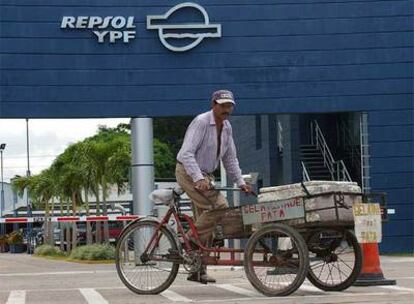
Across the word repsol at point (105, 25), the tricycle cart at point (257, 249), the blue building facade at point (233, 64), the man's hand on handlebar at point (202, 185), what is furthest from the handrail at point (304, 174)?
the man's hand on handlebar at point (202, 185)

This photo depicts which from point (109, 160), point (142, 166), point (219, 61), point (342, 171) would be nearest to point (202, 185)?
point (142, 166)

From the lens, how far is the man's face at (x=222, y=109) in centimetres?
816

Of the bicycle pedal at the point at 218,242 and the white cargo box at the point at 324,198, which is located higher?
the white cargo box at the point at 324,198

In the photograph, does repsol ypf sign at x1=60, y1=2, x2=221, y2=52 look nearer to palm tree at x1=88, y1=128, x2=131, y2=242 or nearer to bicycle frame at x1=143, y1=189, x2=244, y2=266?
palm tree at x1=88, y1=128, x2=131, y2=242

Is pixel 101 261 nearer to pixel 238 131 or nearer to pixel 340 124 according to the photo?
pixel 340 124

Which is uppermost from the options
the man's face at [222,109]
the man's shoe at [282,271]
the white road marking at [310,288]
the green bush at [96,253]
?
the man's face at [222,109]

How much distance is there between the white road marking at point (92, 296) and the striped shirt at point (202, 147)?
5.06 feet

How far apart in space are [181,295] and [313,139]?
1950 cm

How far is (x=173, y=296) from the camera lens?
806cm

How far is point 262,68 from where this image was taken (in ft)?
64.4

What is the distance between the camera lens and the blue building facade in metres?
18.9

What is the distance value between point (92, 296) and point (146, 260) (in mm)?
776

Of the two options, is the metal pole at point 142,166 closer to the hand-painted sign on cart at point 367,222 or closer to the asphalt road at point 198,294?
the asphalt road at point 198,294

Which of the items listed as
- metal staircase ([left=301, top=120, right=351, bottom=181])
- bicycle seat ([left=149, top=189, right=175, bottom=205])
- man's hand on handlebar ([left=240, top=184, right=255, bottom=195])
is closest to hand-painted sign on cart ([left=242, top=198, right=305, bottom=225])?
man's hand on handlebar ([left=240, top=184, right=255, bottom=195])
